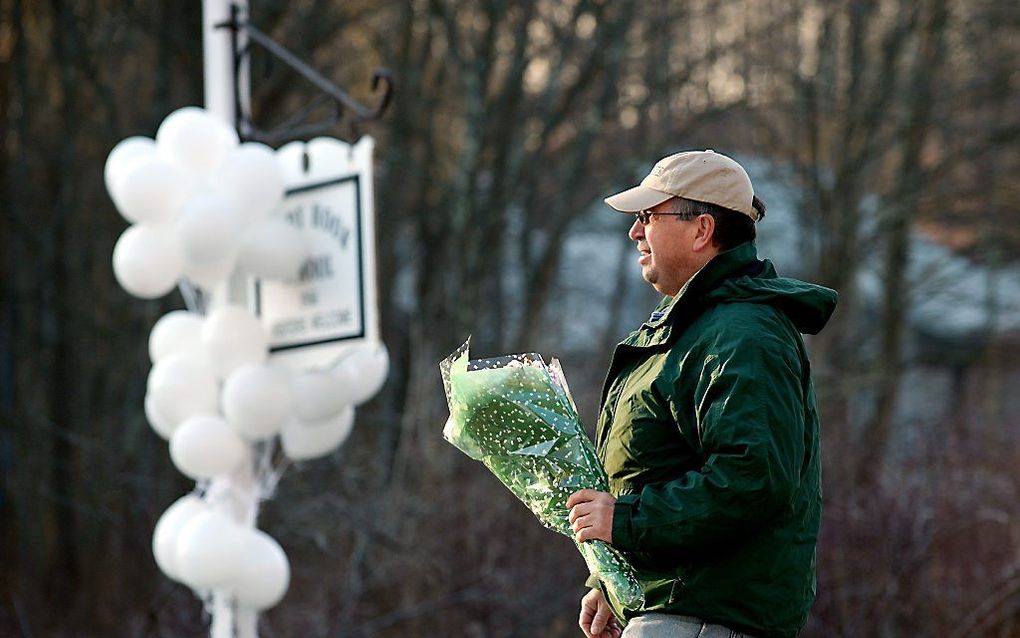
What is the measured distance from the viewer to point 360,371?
6.00 m

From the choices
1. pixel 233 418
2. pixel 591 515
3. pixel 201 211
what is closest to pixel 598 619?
pixel 591 515

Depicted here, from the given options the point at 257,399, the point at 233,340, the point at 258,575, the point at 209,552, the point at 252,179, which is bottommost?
the point at 258,575

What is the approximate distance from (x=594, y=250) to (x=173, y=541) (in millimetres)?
13480

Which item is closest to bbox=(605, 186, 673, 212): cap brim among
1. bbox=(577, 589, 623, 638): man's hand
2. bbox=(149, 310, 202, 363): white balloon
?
bbox=(577, 589, 623, 638): man's hand

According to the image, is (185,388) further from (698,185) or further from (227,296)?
(698,185)

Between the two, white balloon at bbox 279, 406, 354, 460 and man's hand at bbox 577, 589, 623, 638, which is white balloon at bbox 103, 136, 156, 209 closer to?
white balloon at bbox 279, 406, 354, 460

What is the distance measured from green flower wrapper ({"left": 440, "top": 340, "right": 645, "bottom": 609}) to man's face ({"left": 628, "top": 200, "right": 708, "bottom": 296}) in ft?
1.01

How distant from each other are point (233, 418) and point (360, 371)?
538 millimetres

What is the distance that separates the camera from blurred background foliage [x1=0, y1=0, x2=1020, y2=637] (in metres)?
8.42

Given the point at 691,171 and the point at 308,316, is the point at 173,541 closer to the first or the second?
the point at 308,316

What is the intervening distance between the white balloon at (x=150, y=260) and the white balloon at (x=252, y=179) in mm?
321

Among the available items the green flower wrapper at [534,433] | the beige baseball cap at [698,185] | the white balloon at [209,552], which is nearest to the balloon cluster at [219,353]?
the white balloon at [209,552]

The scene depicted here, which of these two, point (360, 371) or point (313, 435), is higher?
point (360, 371)

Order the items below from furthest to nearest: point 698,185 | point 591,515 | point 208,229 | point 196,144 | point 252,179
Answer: point 196,144 → point 252,179 → point 208,229 → point 698,185 → point 591,515
